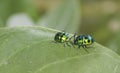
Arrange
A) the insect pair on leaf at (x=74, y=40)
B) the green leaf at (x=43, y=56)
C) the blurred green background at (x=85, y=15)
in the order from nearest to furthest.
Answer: the green leaf at (x=43, y=56)
the insect pair on leaf at (x=74, y=40)
the blurred green background at (x=85, y=15)

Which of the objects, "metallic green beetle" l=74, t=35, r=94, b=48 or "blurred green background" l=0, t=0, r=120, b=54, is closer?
"metallic green beetle" l=74, t=35, r=94, b=48

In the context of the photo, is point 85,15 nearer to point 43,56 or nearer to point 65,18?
point 65,18

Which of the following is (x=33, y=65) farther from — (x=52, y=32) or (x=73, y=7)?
(x=73, y=7)

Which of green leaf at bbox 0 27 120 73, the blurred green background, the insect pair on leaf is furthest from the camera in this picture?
the blurred green background

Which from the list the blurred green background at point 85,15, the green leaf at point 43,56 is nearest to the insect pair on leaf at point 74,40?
the green leaf at point 43,56

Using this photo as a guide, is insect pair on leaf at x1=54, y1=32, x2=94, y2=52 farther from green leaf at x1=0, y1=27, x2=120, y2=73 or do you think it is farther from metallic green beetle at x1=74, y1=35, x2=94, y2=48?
green leaf at x1=0, y1=27, x2=120, y2=73

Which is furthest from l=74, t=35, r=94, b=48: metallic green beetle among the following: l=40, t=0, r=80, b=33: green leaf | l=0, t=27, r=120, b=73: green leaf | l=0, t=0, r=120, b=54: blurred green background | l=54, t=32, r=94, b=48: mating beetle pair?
l=40, t=0, r=80, b=33: green leaf

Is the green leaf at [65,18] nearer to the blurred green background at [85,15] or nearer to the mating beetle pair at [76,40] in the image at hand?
the blurred green background at [85,15]

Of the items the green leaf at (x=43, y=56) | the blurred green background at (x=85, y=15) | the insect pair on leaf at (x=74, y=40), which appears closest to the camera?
the green leaf at (x=43, y=56)

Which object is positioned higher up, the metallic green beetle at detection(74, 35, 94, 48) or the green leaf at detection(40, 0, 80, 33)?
the green leaf at detection(40, 0, 80, 33)
